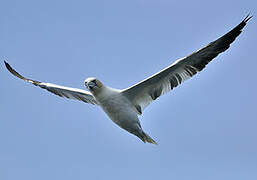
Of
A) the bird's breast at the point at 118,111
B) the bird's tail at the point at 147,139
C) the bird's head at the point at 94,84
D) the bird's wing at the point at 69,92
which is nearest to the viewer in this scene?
the bird's breast at the point at 118,111

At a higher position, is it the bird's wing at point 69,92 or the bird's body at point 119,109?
the bird's wing at point 69,92

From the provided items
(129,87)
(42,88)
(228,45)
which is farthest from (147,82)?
(42,88)

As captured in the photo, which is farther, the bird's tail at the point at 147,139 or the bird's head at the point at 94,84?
the bird's tail at the point at 147,139

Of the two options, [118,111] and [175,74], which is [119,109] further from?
[175,74]

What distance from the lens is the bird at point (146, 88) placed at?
47.4ft

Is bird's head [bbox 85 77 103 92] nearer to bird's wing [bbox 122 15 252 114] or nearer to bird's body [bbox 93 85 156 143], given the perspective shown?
bird's body [bbox 93 85 156 143]

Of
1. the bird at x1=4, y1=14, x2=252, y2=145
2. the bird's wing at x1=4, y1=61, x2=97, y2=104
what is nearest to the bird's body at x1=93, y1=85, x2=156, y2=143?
the bird at x1=4, y1=14, x2=252, y2=145

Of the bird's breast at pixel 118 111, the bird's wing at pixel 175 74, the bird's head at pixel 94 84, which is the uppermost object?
the bird's head at pixel 94 84

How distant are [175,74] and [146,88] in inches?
37.2

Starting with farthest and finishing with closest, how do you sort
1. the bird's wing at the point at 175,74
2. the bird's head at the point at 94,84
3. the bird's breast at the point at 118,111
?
the bird's head at the point at 94,84 < the bird's breast at the point at 118,111 < the bird's wing at the point at 175,74

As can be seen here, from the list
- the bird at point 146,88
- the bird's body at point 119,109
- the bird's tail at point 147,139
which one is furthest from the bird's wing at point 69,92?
the bird's tail at point 147,139

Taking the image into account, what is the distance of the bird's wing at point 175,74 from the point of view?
14414mm

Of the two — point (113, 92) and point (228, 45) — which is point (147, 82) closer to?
point (113, 92)

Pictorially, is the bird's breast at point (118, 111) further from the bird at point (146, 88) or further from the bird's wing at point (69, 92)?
the bird's wing at point (69, 92)
